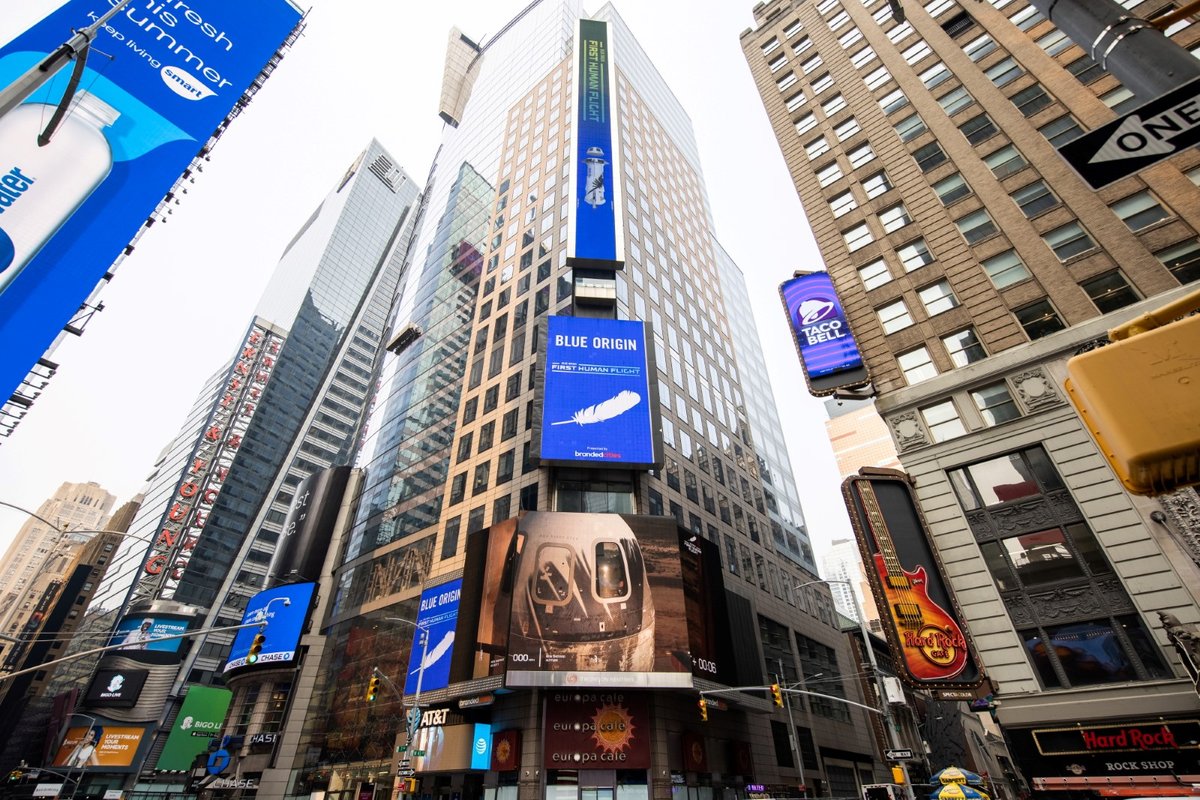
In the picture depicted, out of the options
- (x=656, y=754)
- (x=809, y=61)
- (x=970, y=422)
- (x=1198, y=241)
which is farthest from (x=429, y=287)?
A: (x=1198, y=241)

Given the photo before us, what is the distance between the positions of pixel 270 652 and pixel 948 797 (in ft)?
177

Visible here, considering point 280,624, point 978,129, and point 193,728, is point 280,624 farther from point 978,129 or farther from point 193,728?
point 978,129

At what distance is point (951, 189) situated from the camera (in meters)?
28.4

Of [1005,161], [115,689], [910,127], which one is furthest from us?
[115,689]

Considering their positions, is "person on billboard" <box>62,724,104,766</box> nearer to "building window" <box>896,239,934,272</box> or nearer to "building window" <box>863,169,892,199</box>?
"building window" <box>896,239,934,272</box>

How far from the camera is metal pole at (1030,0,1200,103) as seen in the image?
418 cm

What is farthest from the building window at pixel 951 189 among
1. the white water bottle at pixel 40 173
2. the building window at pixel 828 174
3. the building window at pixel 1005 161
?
the white water bottle at pixel 40 173

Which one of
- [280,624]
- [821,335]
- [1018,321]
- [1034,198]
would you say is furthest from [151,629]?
[1034,198]

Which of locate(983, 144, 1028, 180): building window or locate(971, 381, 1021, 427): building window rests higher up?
locate(983, 144, 1028, 180): building window

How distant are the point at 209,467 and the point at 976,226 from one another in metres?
119

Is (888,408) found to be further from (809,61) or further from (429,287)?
(429,287)

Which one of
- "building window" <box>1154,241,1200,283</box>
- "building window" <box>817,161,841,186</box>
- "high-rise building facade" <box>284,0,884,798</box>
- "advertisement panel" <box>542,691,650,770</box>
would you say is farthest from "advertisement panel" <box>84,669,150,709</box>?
"building window" <box>1154,241,1200,283</box>

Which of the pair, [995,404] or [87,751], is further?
[87,751]

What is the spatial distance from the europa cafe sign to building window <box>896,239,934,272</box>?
104728 mm
